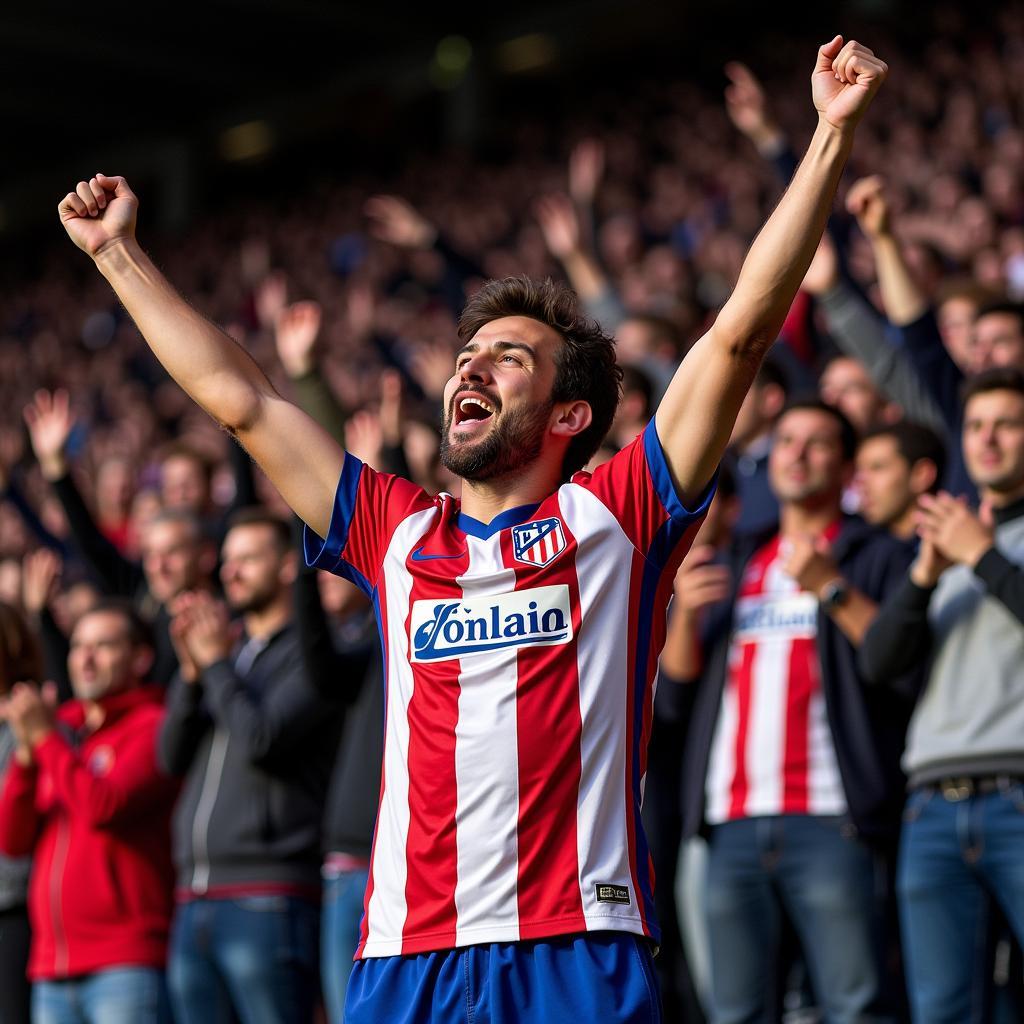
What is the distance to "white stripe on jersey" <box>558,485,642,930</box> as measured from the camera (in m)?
2.64

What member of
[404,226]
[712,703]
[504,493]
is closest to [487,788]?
[504,493]

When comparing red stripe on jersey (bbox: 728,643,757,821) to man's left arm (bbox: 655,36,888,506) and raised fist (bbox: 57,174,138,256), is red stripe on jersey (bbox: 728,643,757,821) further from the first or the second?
raised fist (bbox: 57,174,138,256)

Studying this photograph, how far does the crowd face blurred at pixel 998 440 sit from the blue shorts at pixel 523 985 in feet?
6.87

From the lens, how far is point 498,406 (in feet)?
9.62

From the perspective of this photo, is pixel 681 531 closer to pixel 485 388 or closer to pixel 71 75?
pixel 485 388

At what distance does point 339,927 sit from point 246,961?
0.89 ft

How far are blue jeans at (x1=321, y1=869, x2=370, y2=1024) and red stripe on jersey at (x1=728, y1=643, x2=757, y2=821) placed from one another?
1056 mm

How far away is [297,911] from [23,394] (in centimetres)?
1247

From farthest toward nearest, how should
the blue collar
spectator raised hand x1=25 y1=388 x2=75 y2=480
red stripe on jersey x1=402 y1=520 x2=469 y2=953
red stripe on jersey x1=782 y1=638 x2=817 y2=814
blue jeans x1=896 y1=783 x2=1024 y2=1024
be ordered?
spectator raised hand x1=25 y1=388 x2=75 y2=480
red stripe on jersey x1=782 y1=638 x2=817 y2=814
blue jeans x1=896 y1=783 x2=1024 y2=1024
the blue collar
red stripe on jersey x1=402 y1=520 x2=469 y2=953

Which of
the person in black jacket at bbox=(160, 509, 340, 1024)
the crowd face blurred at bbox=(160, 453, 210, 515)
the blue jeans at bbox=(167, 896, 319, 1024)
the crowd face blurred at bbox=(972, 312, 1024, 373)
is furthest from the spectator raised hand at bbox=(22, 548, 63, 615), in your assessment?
the crowd face blurred at bbox=(972, 312, 1024, 373)

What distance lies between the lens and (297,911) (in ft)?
15.9

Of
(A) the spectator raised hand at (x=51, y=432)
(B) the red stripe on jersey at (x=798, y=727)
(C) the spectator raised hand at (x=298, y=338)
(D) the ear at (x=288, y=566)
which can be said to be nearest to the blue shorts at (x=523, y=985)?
(B) the red stripe on jersey at (x=798, y=727)

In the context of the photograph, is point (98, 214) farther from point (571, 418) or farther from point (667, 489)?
point (667, 489)

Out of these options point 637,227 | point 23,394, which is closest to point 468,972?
point 637,227
